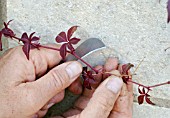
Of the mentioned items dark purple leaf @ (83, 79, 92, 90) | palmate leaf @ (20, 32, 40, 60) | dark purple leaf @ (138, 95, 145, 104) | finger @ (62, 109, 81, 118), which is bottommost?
finger @ (62, 109, 81, 118)

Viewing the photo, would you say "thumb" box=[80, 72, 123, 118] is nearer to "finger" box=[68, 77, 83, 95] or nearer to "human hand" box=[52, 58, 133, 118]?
"human hand" box=[52, 58, 133, 118]

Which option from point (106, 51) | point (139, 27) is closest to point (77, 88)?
point (106, 51)

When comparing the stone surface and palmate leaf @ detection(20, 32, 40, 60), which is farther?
the stone surface

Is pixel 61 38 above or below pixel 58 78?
above

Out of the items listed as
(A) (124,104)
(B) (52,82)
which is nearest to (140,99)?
(A) (124,104)

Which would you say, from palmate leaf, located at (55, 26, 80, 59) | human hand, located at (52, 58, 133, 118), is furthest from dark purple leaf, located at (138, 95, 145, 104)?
palmate leaf, located at (55, 26, 80, 59)

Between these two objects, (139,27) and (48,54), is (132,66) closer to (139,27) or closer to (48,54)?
(139,27)

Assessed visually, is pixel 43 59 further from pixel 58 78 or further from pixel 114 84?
pixel 114 84
